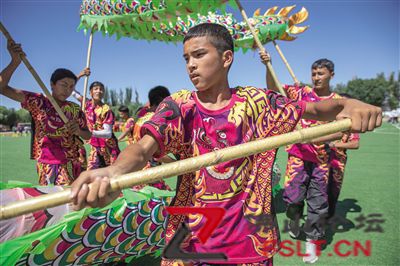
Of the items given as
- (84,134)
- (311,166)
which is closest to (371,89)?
(311,166)

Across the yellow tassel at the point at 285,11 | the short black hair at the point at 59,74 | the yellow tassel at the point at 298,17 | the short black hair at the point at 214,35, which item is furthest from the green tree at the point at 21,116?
the short black hair at the point at 214,35

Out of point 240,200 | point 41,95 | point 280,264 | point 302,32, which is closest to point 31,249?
point 240,200

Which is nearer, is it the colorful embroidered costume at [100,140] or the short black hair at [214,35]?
the short black hair at [214,35]

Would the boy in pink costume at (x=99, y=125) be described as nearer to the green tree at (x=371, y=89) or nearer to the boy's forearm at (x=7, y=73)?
the boy's forearm at (x=7, y=73)

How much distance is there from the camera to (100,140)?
5.43 m

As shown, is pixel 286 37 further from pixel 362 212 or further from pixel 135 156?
pixel 135 156

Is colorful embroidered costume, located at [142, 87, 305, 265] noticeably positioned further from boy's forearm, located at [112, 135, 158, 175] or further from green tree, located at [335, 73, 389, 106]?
green tree, located at [335, 73, 389, 106]

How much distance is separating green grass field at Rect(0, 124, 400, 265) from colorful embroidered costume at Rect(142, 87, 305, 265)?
391 mm

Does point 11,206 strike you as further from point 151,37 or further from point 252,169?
point 151,37

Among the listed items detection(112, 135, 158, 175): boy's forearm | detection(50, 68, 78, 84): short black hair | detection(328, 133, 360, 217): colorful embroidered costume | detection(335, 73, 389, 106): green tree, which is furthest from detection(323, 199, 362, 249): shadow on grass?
detection(335, 73, 389, 106): green tree

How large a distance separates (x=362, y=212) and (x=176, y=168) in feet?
14.5

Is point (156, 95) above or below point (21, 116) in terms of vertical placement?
below

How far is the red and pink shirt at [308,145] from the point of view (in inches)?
145

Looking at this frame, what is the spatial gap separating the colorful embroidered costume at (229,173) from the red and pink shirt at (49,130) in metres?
2.29
